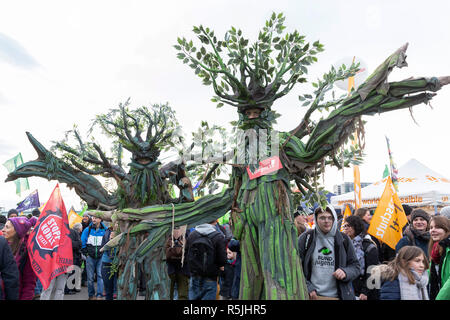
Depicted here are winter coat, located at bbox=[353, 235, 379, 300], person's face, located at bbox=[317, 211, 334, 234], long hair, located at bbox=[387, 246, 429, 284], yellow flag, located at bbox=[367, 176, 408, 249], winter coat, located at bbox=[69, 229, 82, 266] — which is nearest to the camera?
person's face, located at bbox=[317, 211, 334, 234]

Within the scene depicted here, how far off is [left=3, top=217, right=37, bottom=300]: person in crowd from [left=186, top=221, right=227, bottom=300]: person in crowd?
1.74 metres

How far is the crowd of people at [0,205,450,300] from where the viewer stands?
292 centimetres

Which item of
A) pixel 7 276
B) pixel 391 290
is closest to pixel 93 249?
pixel 7 276

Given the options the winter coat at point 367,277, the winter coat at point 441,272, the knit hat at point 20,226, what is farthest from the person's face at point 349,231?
the knit hat at point 20,226

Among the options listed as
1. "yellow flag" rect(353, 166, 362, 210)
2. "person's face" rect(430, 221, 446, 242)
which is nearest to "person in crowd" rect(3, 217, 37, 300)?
"person's face" rect(430, 221, 446, 242)

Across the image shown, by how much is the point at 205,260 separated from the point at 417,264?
228 centimetres

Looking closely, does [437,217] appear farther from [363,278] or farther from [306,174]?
[306,174]

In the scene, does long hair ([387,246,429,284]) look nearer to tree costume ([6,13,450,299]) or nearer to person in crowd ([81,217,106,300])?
tree costume ([6,13,450,299])

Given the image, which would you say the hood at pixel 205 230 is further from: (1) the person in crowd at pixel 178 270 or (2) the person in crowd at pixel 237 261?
(2) the person in crowd at pixel 237 261

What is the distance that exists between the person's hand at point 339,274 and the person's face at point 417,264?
30.2 inches

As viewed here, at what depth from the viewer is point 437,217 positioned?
3213mm

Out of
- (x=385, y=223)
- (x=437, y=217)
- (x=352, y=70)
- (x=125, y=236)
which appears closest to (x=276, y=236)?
(x=125, y=236)

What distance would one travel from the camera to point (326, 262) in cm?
301

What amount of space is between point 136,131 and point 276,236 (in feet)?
6.13
